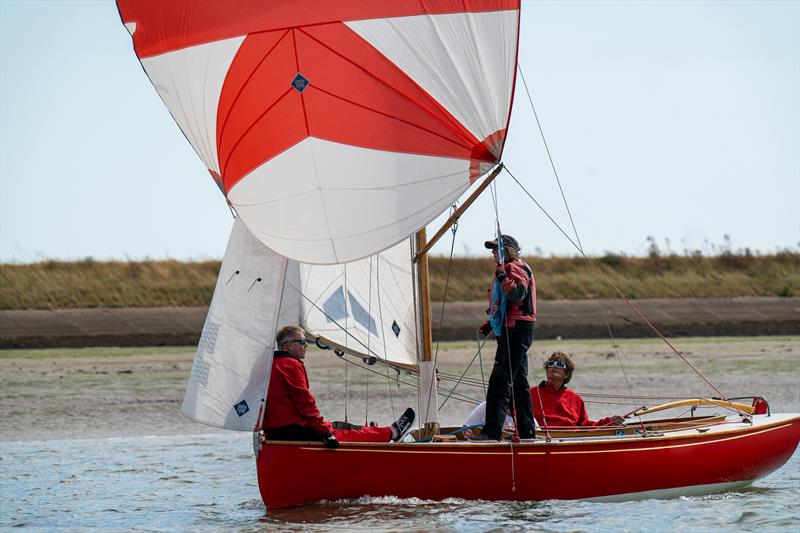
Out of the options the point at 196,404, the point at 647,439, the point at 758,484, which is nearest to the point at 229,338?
the point at 196,404

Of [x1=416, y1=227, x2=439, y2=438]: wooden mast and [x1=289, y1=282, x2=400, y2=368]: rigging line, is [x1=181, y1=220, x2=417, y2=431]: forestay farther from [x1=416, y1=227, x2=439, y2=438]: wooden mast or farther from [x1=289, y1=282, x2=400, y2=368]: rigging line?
[x1=416, y1=227, x2=439, y2=438]: wooden mast

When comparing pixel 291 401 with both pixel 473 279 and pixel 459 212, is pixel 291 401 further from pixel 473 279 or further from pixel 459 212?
pixel 473 279

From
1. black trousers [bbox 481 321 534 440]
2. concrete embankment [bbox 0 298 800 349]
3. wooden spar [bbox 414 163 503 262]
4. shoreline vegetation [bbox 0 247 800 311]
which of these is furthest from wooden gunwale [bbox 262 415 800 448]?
shoreline vegetation [bbox 0 247 800 311]

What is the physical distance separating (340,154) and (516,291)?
1917 mm

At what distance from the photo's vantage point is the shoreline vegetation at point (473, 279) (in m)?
30.6

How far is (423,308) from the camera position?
458 inches

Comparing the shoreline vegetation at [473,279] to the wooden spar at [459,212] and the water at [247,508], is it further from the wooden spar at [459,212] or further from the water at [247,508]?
the wooden spar at [459,212]

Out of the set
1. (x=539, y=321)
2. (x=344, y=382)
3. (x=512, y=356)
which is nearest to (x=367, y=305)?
(x=512, y=356)

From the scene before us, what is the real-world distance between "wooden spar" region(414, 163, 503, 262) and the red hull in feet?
6.07

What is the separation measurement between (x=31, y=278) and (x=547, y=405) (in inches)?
860

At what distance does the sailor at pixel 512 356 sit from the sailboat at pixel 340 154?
391 millimetres

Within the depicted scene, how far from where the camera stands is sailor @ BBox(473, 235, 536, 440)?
10992 mm

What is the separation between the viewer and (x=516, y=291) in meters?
10.8

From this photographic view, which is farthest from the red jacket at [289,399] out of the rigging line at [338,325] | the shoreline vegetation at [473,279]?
the shoreline vegetation at [473,279]
